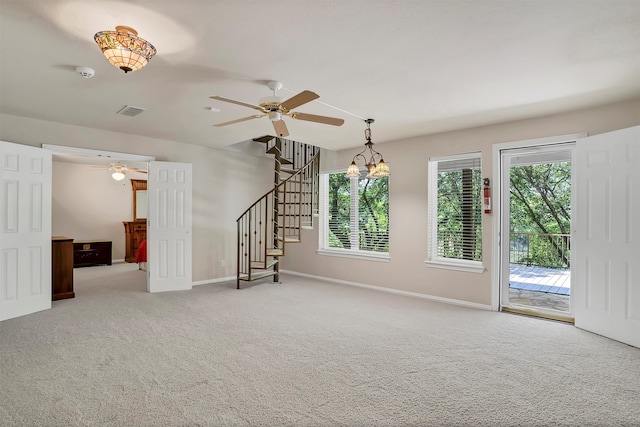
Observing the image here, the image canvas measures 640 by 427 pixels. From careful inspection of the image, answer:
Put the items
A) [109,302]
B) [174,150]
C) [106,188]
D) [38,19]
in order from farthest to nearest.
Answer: [106,188] → [174,150] → [109,302] → [38,19]

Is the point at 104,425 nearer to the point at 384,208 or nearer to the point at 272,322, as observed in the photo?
the point at 272,322

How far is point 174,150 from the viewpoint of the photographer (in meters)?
6.00

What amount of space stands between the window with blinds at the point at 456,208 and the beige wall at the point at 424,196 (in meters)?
0.14

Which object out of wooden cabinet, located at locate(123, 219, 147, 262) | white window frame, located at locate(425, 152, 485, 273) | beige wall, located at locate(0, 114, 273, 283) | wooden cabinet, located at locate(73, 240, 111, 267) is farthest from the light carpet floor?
wooden cabinet, located at locate(123, 219, 147, 262)

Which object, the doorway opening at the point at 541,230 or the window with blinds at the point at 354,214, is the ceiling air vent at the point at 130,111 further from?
the doorway opening at the point at 541,230

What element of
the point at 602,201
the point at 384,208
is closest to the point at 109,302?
the point at 384,208

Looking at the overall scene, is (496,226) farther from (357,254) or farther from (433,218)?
(357,254)

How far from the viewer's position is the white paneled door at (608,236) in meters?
3.40

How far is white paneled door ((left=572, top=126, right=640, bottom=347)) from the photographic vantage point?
3.40m

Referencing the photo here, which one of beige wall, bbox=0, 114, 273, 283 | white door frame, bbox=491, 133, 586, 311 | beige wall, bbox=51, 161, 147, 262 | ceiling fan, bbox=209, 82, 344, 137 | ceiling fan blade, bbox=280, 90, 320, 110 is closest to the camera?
ceiling fan blade, bbox=280, 90, 320, 110

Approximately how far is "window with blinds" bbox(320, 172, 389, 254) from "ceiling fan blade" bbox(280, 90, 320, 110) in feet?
11.1

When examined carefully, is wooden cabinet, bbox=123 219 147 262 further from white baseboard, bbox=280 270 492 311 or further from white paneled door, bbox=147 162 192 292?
white baseboard, bbox=280 270 492 311

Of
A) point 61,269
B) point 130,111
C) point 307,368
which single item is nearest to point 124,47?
point 130,111

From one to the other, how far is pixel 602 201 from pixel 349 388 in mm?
3328
